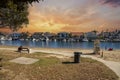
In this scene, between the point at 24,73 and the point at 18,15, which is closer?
the point at 24,73

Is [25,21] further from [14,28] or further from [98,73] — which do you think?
[98,73]

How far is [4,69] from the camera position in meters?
21.3

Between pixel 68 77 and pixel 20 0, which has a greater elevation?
pixel 20 0

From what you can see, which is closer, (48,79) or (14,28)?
(48,79)

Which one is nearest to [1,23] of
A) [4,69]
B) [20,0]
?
[4,69]

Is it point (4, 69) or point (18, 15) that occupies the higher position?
point (18, 15)

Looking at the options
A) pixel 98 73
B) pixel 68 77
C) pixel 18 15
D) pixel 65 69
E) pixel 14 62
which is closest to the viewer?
pixel 68 77

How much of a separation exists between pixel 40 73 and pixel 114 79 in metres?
5.71

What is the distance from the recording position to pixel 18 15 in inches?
1299

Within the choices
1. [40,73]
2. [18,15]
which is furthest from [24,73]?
[18,15]

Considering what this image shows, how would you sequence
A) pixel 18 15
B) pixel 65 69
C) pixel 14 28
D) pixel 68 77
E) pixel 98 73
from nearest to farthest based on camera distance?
pixel 68 77 → pixel 98 73 → pixel 65 69 → pixel 18 15 → pixel 14 28

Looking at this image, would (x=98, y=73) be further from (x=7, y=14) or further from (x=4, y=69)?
(x=7, y=14)

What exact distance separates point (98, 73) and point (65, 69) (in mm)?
2994

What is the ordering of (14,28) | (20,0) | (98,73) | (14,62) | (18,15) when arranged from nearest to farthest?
(20,0) → (98,73) → (14,62) → (18,15) → (14,28)
